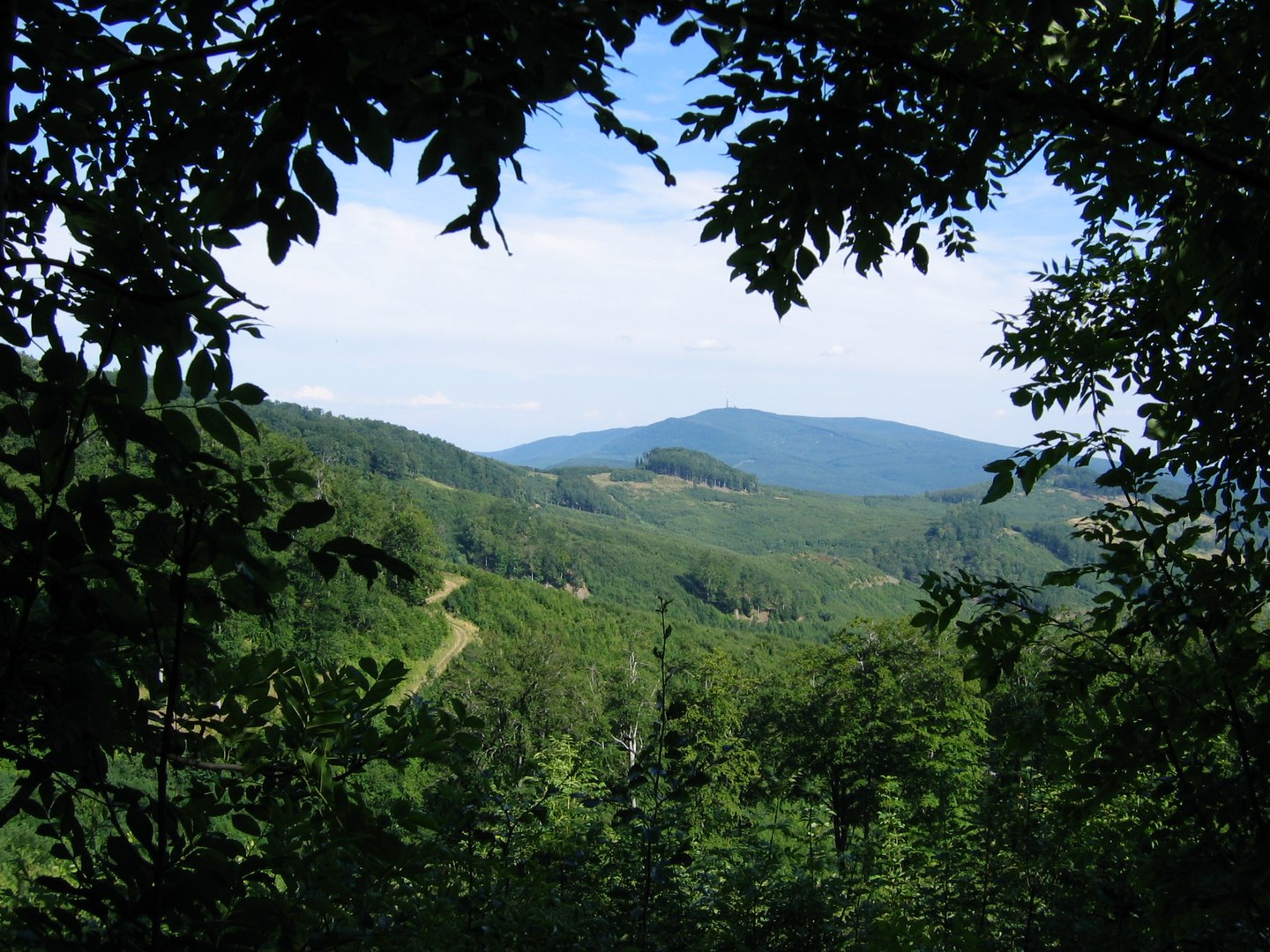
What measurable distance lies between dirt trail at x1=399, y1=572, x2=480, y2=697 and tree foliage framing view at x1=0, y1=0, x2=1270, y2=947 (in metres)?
43.4

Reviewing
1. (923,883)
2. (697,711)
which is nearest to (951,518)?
(697,711)

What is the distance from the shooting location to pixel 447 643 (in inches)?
2229

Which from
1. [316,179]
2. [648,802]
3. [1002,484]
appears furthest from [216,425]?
[648,802]

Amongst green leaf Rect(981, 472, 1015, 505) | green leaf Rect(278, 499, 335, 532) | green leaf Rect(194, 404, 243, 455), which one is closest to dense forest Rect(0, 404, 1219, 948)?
green leaf Rect(278, 499, 335, 532)

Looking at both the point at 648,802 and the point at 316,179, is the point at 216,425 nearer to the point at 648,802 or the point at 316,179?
the point at 316,179

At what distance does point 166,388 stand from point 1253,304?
2.24 metres

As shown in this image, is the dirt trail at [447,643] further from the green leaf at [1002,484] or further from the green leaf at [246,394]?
the green leaf at [246,394]

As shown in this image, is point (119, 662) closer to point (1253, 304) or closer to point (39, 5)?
point (39, 5)

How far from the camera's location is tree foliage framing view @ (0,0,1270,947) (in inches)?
42.1

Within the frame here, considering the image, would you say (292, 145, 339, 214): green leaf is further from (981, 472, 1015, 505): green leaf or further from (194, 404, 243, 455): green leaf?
(981, 472, 1015, 505): green leaf

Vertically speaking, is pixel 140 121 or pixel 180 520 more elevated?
pixel 140 121

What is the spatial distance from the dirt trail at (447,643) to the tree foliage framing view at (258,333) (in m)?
43.4

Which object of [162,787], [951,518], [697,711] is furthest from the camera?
[951,518]

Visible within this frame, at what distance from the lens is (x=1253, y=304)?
1804 millimetres
